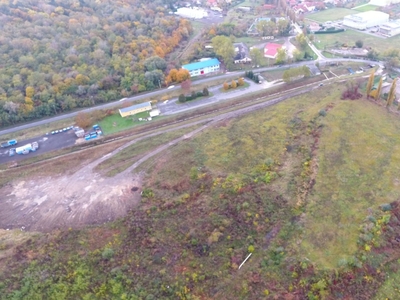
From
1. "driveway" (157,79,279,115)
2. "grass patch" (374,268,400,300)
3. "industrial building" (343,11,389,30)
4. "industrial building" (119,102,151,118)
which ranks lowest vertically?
"grass patch" (374,268,400,300)

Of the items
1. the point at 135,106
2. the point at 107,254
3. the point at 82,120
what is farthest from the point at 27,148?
the point at 107,254

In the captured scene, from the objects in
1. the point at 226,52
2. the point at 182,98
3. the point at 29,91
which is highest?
the point at 226,52

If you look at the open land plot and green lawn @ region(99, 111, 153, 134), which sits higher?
the open land plot

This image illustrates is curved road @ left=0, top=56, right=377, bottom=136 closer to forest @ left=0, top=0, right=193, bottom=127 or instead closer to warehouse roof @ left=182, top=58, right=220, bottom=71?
forest @ left=0, top=0, right=193, bottom=127

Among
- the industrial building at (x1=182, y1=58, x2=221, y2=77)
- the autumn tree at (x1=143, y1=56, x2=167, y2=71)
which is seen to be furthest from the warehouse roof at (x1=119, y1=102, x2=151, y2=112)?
the industrial building at (x1=182, y1=58, x2=221, y2=77)

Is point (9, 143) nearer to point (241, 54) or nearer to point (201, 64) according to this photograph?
point (201, 64)

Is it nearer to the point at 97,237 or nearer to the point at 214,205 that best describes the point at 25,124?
the point at 97,237

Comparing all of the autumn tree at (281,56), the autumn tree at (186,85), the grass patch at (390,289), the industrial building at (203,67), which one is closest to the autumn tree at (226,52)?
the industrial building at (203,67)
